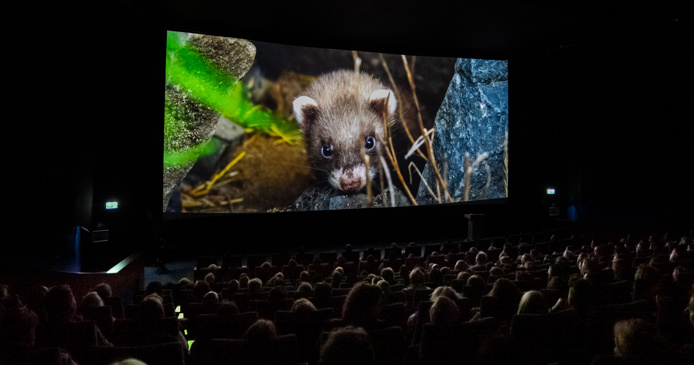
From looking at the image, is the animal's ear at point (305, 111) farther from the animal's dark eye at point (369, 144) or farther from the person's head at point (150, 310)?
the person's head at point (150, 310)

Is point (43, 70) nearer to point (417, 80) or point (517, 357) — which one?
point (417, 80)

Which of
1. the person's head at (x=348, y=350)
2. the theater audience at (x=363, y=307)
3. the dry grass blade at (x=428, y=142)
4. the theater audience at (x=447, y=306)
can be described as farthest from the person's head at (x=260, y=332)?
the dry grass blade at (x=428, y=142)

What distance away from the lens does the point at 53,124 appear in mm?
9180

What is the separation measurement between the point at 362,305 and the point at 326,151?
30.1ft

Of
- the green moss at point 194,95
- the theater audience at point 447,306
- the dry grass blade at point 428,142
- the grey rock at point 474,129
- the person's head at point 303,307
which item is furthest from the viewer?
the grey rock at point 474,129

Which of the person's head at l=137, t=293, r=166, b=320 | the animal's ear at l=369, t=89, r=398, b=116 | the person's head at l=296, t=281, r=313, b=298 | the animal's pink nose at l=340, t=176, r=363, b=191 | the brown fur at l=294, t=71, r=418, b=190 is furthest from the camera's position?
the animal's ear at l=369, t=89, r=398, b=116

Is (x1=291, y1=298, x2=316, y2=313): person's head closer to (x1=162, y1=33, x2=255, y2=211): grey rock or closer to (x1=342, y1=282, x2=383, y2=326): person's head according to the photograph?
(x1=342, y1=282, x2=383, y2=326): person's head

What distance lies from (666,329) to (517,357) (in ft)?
5.52

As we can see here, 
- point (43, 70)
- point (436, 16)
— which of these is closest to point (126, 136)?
point (43, 70)

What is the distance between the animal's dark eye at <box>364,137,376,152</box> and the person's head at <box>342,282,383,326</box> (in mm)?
9472

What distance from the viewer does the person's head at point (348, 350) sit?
195 cm

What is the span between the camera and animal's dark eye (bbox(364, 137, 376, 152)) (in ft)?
41.2

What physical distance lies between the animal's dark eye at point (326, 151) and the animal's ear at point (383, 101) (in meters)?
1.44

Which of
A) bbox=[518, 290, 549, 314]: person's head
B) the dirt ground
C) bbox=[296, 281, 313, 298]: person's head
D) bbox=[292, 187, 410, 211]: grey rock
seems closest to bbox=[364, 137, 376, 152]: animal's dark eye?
bbox=[292, 187, 410, 211]: grey rock
